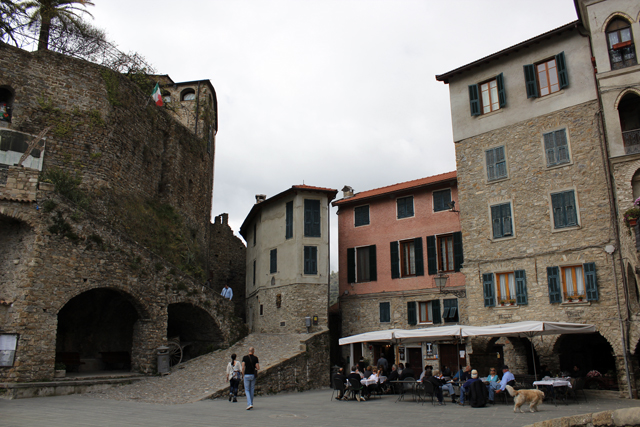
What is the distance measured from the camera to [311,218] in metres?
24.7

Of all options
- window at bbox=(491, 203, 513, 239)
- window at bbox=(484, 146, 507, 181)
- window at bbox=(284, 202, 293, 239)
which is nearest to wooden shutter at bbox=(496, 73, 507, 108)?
window at bbox=(484, 146, 507, 181)

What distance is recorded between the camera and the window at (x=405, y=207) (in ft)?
79.5

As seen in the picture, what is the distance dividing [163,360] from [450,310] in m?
12.1

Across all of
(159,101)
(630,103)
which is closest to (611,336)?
(630,103)

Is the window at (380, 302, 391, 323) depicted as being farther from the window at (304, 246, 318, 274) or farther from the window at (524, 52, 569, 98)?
the window at (524, 52, 569, 98)

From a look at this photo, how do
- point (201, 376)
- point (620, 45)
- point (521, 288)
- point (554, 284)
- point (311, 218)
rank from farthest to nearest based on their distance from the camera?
point (311, 218) < point (521, 288) < point (201, 376) < point (554, 284) < point (620, 45)

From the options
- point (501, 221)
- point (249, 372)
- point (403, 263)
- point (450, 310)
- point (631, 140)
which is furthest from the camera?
point (403, 263)

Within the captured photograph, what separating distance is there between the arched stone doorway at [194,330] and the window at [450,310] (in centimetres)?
992

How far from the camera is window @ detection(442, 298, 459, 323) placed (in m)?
21.6

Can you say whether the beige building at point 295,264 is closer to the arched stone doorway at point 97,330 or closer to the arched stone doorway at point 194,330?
the arched stone doorway at point 194,330

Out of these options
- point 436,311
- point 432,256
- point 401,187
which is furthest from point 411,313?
point 401,187

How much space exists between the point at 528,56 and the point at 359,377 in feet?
46.0

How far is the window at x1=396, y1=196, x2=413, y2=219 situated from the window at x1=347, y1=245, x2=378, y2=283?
2.17 metres

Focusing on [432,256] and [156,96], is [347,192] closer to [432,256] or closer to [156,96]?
[432,256]
